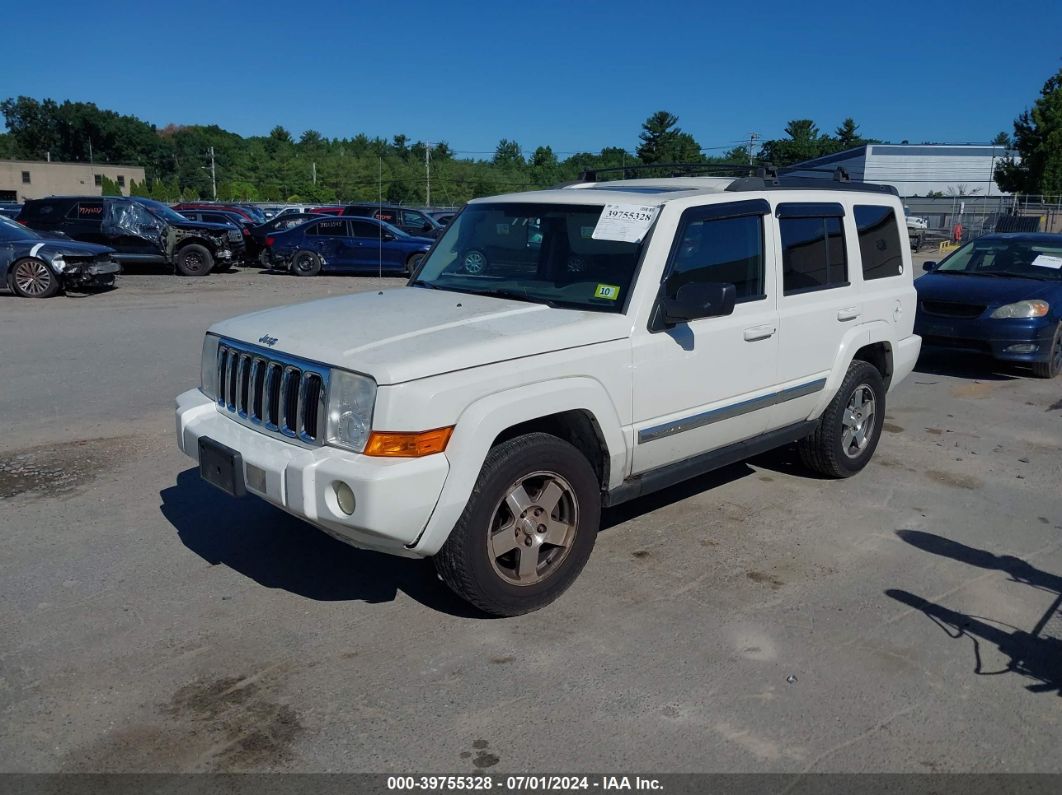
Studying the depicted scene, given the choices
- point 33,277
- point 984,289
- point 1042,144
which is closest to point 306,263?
point 33,277

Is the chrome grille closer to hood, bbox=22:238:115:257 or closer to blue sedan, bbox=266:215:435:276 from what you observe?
hood, bbox=22:238:115:257

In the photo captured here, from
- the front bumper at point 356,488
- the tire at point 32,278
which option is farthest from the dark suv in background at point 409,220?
the front bumper at point 356,488


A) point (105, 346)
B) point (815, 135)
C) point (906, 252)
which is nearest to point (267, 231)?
point (105, 346)

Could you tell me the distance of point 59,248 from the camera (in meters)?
15.5

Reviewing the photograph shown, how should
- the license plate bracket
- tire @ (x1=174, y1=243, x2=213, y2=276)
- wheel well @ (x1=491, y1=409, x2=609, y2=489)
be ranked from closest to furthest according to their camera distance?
1. the license plate bracket
2. wheel well @ (x1=491, y1=409, x2=609, y2=489)
3. tire @ (x1=174, y1=243, x2=213, y2=276)

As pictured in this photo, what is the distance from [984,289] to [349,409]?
8.67m

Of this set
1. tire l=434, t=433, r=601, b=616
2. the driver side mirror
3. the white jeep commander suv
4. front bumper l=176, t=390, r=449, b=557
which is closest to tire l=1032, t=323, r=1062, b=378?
the white jeep commander suv

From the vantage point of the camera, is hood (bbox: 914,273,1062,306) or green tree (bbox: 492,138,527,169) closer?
hood (bbox: 914,273,1062,306)

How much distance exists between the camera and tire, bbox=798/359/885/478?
5918 mm

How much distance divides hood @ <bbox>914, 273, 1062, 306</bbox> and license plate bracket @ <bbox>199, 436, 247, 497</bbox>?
8.52 metres

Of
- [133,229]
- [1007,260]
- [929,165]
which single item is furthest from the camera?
[929,165]

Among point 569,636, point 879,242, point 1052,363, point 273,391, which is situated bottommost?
point 569,636

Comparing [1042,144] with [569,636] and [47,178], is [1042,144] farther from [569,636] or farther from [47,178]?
[47,178]

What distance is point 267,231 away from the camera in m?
22.0
